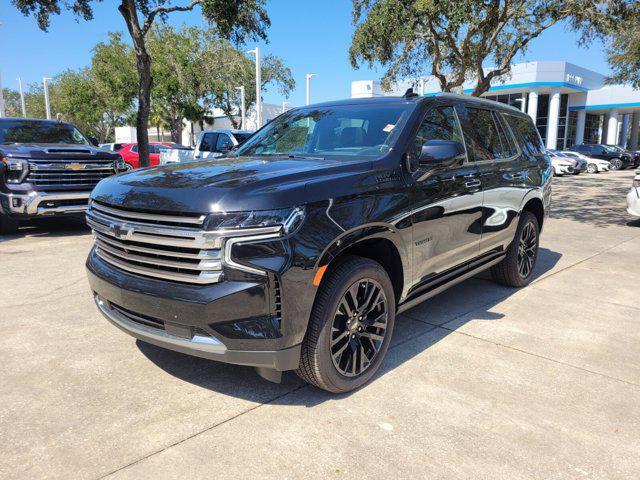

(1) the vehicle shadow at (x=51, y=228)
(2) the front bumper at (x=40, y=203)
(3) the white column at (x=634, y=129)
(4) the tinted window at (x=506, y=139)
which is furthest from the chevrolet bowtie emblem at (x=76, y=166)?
(3) the white column at (x=634, y=129)

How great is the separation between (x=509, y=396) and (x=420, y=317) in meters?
1.48

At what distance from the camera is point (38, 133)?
9305 millimetres

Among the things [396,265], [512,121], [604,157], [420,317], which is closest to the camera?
[396,265]

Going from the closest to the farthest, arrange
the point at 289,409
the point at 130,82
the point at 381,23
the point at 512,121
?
the point at 289,409 → the point at 512,121 → the point at 381,23 → the point at 130,82

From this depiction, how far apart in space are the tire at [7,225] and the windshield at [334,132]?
6.15 m

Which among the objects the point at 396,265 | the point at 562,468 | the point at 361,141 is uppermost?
the point at 361,141

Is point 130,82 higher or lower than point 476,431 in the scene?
higher

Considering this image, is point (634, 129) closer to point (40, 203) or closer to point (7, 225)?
point (40, 203)

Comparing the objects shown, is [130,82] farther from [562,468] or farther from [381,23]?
[562,468]

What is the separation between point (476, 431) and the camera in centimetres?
281

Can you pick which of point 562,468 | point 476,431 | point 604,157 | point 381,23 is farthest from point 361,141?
point 604,157

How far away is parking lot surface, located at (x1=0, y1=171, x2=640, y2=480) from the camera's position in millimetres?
2520

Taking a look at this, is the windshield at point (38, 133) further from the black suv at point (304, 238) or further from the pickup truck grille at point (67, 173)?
the black suv at point (304, 238)

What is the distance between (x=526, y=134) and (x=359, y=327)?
3.64 meters
